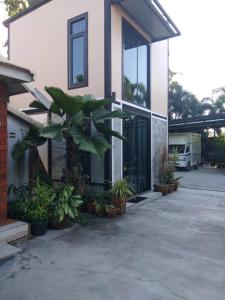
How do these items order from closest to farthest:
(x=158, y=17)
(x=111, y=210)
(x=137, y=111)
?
(x=111, y=210), (x=158, y=17), (x=137, y=111)

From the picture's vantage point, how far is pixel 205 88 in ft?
88.0

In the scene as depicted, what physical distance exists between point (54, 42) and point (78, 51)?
1.05 m

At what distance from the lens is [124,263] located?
3865mm

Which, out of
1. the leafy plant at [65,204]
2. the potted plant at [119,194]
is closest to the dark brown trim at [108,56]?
the potted plant at [119,194]

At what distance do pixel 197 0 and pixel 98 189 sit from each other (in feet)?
18.4

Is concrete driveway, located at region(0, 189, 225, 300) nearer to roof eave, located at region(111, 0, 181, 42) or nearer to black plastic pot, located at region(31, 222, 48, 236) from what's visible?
black plastic pot, located at region(31, 222, 48, 236)

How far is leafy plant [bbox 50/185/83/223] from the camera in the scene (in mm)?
5262

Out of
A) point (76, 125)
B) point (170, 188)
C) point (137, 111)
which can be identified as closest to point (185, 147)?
point (170, 188)

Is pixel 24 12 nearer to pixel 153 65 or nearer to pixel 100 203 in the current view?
pixel 153 65

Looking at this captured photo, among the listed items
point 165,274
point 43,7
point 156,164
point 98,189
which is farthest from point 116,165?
point 43,7

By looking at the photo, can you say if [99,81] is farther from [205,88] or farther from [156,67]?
[205,88]

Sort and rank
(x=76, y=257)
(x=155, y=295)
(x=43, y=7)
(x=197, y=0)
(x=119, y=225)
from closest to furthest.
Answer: (x=155, y=295), (x=76, y=257), (x=119, y=225), (x=197, y=0), (x=43, y=7)

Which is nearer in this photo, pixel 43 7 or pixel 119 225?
pixel 119 225

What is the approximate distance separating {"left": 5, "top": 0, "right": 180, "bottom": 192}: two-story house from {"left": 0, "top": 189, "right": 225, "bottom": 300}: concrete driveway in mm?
2258
